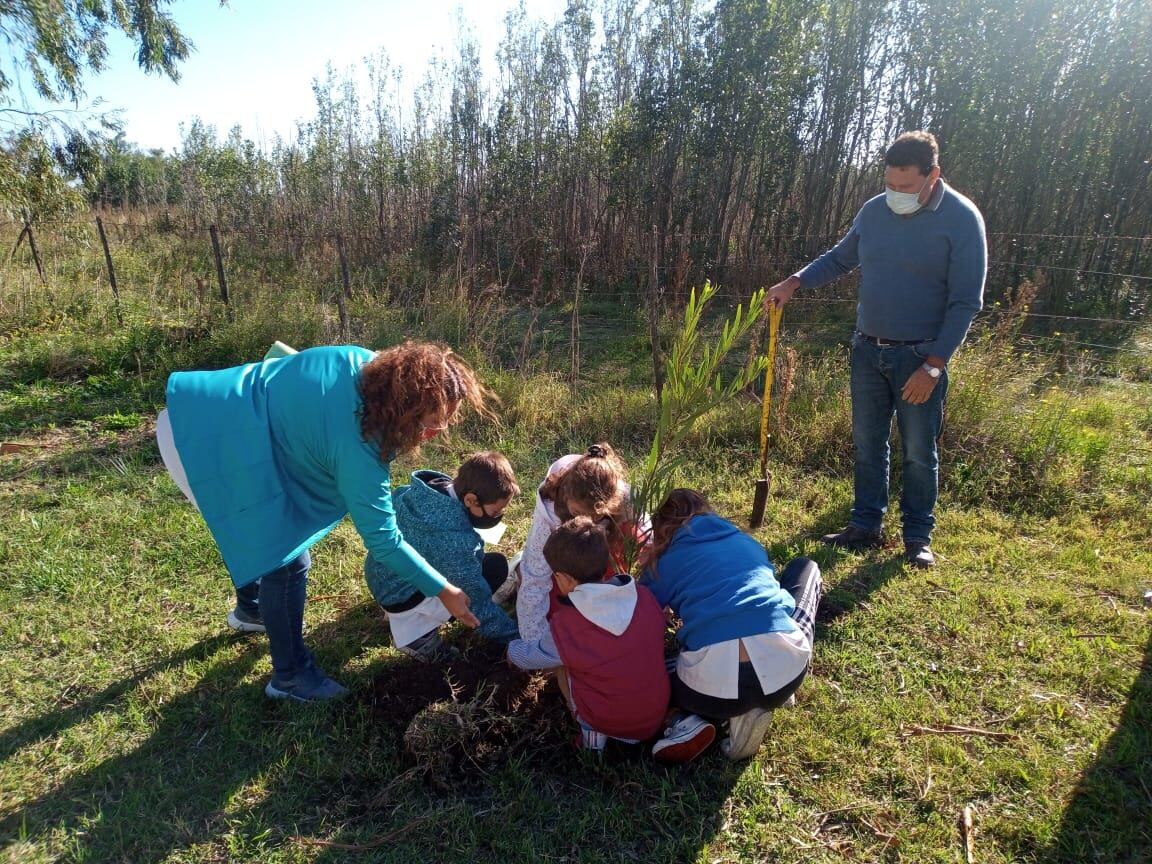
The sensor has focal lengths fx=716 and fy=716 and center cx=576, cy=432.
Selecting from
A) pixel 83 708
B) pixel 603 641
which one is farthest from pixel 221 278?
pixel 603 641

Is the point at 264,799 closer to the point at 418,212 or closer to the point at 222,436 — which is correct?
the point at 222,436

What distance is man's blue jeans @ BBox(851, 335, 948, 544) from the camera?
356cm

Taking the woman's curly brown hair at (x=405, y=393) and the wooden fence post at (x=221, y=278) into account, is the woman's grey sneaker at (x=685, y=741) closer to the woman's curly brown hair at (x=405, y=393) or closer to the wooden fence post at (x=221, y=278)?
the woman's curly brown hair at (x=405, y=393)

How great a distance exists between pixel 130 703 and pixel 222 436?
1248 mm

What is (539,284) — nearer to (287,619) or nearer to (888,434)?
(888,434)

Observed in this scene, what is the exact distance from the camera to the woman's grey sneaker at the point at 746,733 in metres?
2.37

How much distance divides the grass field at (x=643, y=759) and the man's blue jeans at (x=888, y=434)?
270 millimetres

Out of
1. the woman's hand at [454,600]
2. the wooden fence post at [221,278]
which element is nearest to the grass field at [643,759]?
the woman's hand at [454,600]

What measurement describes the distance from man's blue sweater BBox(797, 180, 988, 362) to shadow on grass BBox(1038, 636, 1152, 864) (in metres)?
1.67

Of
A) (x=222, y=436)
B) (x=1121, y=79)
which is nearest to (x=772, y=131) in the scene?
(x=1121, y=79)

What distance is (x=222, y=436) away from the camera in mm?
2338

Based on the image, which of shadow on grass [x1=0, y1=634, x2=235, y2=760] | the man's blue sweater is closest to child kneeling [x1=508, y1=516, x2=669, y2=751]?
shadow on grass [x1=0, y1=634, x2=235, y2=760]

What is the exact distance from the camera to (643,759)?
96.5 inches

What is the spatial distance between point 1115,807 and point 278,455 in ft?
9.64
